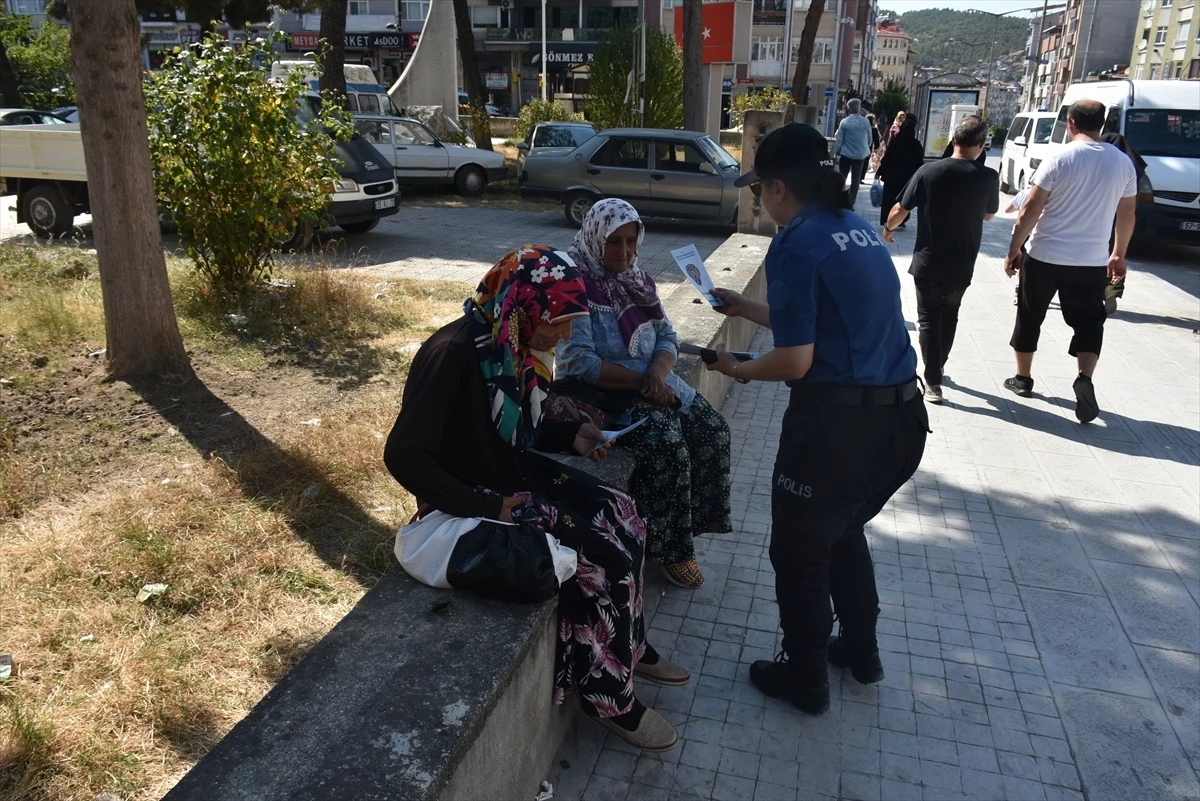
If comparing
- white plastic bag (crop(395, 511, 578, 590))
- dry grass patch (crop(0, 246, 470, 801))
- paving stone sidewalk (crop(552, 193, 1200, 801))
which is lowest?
paving stone sidewalk (crop(552, 193, 1200, 801))

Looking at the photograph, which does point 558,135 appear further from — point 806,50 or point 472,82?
point 806,50

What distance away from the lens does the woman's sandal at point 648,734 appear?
2.91 m

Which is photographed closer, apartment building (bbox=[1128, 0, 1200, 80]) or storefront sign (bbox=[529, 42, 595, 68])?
apartment building (bbox=[1128, 0, 1200, 80])

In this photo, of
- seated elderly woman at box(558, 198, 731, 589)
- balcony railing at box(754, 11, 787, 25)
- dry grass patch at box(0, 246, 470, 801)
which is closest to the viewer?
dry grass patch at box(0, 246, 470, 801)

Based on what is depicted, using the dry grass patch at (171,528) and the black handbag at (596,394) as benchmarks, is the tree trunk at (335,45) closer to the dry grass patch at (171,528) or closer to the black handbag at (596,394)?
the dry grass patch at (171,528)

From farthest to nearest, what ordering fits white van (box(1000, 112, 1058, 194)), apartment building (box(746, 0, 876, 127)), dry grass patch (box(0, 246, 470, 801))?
apartment building (box(746, 0, 876, 127)) < white van (box(1000, 112, 1058, 194)) < dry grass patch (box(0, 246, 470, 801))

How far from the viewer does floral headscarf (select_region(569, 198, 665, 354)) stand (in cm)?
373

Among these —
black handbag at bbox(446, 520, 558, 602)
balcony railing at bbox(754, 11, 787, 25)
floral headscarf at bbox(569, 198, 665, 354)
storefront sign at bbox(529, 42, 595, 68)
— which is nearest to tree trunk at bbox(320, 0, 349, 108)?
floral headscarf at bbox(569, 198, 665, 354)

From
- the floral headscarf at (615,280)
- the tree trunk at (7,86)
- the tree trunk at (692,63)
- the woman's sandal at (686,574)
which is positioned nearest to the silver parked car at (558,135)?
the tree trunk at (692,63)

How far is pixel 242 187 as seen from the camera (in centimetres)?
736

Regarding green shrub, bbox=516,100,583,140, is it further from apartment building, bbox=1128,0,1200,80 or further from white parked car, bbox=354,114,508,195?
apartment building, bbox=1128,0,1200,80

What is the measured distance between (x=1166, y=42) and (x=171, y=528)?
196 ft

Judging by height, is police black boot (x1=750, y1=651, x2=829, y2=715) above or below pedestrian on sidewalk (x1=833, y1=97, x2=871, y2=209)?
below

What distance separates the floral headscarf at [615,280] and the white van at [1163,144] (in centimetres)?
1002
